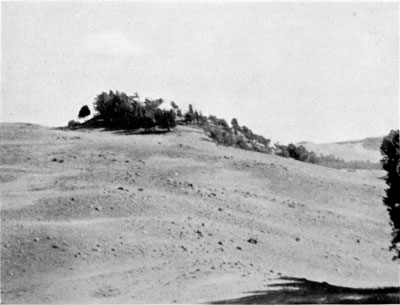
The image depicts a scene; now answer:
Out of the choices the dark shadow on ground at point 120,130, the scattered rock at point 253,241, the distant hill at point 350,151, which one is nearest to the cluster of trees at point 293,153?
the dark shadow on ground at point 120,130

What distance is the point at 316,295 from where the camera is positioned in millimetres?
10930

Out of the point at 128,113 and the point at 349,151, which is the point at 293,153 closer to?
the point at 128,113

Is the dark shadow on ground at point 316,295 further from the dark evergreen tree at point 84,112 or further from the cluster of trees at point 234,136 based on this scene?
the dark evergreen tree at point 84,112

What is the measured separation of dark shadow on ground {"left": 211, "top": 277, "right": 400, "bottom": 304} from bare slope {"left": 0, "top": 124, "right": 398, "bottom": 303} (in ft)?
1.50

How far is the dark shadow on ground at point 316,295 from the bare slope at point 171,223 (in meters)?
0.46

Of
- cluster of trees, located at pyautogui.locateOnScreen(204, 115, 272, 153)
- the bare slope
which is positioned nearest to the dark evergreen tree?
cluster of trees, located at pyautogui.locateOnScreen(204, 115, 272, 153)

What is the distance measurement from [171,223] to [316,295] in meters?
5.25

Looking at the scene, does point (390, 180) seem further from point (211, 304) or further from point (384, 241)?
point (384, 241)

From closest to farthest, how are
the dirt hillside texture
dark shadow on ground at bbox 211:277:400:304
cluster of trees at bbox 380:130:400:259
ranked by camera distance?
dark shadow on ground at bbox 211:277:400:304 < cluster of trees at bbox 380:130:400:259 < the dirt hillside texture

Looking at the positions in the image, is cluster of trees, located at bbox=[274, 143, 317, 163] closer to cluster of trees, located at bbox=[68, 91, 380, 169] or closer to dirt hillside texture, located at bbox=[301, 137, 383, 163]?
cluster of trees, located at bbox=[68, 91, 380, 169]

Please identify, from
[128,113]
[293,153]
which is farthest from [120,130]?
[293,153]

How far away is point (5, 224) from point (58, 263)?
2.07m

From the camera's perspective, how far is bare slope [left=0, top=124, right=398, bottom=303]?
40.8 feet

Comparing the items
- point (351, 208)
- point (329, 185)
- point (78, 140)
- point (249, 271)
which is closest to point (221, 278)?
point (249, 271)
